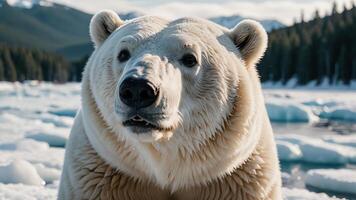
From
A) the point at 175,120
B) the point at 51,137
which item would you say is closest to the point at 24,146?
the point at 51,137

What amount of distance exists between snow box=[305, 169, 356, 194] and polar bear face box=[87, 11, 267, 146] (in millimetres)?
5010

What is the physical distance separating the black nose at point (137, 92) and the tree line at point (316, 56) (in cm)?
3793

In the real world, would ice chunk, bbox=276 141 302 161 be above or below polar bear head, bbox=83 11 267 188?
below

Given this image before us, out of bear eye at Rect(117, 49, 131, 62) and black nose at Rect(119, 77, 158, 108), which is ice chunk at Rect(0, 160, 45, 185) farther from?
black nose at Rect(119, 77, 158, 108)

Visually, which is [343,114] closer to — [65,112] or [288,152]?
[288,152]

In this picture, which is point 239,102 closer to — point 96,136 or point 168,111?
point 168,111

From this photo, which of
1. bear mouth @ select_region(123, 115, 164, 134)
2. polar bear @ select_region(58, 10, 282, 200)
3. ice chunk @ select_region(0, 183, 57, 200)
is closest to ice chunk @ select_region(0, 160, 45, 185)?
ice chunk @ select_region(0, 183, 57, 200)

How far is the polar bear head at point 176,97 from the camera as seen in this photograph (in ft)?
8.02

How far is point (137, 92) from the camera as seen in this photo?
2.17 meters

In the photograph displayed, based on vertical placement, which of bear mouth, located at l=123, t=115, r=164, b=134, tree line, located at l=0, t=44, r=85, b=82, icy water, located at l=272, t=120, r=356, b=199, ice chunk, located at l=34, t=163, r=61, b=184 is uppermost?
bear mouth, located at l=123, t=115, r=164, b=134

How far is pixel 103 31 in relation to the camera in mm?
3096

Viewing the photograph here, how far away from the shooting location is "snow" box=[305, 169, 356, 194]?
745 centimetres

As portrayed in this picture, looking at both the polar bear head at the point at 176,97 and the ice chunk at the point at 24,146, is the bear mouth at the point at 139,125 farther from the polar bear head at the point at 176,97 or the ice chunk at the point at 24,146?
the ice chunk at the point at 24,146

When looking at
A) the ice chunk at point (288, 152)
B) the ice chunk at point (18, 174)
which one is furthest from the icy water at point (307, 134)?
the ice chunk at point (18, 174)
